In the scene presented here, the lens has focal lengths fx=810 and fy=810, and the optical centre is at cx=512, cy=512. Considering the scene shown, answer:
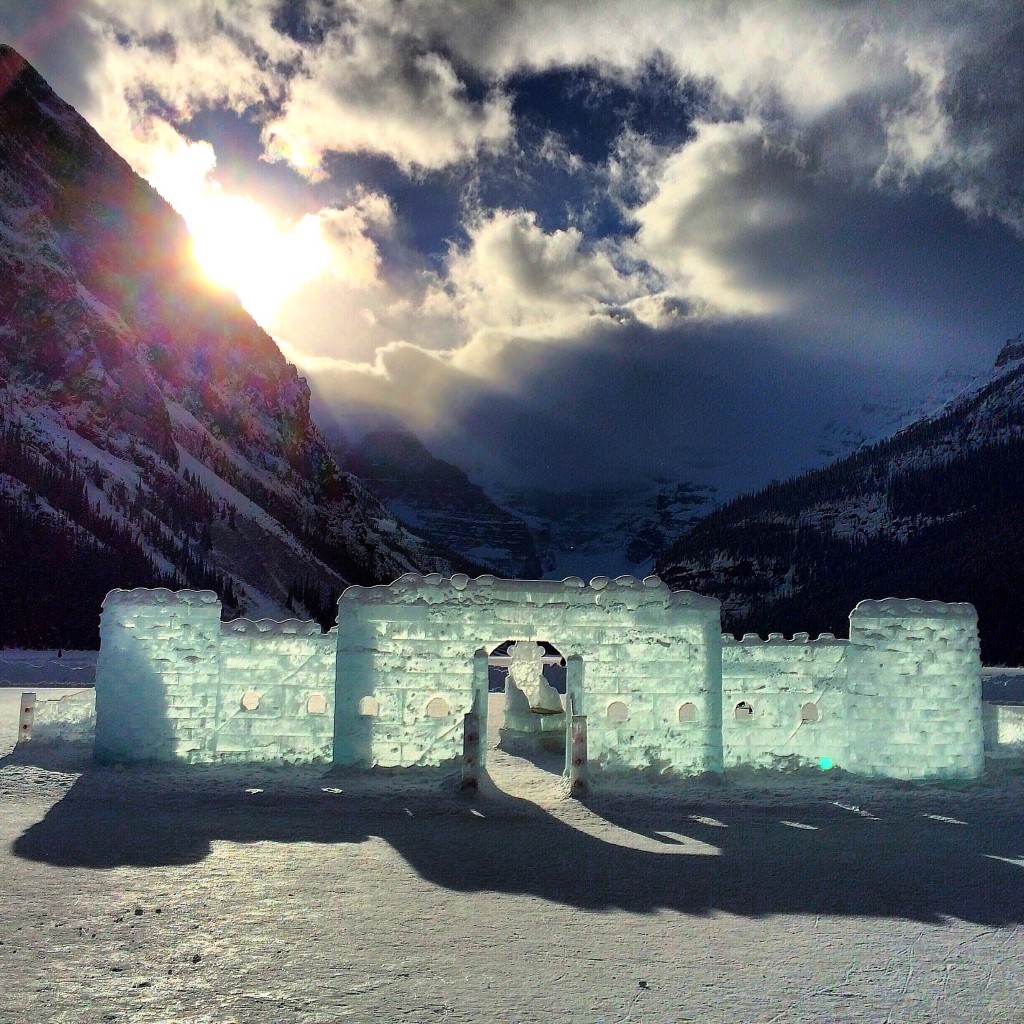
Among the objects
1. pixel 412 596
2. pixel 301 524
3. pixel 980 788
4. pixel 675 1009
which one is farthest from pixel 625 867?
pixel 301 524

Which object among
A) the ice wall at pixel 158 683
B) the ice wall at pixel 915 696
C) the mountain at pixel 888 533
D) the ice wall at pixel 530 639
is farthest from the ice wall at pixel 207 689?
the mountain at pixel 888 533

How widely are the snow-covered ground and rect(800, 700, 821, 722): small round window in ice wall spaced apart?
74.8 inches

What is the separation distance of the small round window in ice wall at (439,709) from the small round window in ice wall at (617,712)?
327 centimetres

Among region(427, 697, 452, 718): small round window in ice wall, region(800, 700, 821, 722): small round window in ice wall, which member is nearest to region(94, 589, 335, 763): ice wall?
region(427, 697, 452, 718): small round window in ice wall

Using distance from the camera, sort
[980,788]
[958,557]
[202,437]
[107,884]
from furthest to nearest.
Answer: [202,437], [958,557], [980,788], [107,884]

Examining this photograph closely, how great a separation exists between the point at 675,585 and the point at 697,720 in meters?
155

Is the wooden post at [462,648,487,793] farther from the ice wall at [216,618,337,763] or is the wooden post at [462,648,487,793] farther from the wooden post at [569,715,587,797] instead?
the ice wall at [216,618,337,763]

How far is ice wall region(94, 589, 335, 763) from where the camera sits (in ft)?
55.6

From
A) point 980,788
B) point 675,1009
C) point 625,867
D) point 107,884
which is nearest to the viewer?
point 675,1009

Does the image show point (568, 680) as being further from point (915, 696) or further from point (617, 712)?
point (915, 696)

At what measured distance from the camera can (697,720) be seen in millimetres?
16547

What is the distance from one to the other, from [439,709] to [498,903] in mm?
6936

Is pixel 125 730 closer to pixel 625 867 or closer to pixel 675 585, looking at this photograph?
pixel 625 867

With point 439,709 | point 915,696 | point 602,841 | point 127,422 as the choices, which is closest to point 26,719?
point 439,709
